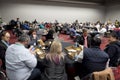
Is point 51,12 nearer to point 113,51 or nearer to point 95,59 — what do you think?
point 113,51

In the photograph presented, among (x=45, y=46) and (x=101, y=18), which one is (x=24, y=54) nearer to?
(x=45, y=46)

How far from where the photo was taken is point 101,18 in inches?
837

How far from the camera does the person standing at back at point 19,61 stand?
8.32 ft

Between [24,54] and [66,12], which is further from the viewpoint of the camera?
[66,12]

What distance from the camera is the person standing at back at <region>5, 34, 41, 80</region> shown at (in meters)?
2.54

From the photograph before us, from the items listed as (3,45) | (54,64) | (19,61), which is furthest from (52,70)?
(3,45)

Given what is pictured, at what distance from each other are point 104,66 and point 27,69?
1.15 m

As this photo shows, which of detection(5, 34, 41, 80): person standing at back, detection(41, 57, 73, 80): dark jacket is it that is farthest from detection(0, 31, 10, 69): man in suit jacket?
detection(41, 57, 73, 80): dark jacket

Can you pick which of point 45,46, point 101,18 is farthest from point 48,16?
point 45,46

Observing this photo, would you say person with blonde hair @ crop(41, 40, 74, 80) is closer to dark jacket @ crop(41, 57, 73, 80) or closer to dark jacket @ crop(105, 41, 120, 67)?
dark jacket @ crop(41, 57, 73, 80)

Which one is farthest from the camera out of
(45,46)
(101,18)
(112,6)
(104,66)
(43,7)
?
(101,18)

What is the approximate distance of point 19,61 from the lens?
8.34ft

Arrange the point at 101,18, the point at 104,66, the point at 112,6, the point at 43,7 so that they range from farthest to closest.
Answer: the point at 101,18 < the point at 112,6 < the point at 43,7 < the point at 104,66

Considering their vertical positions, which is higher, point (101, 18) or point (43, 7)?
point (43, 7)
